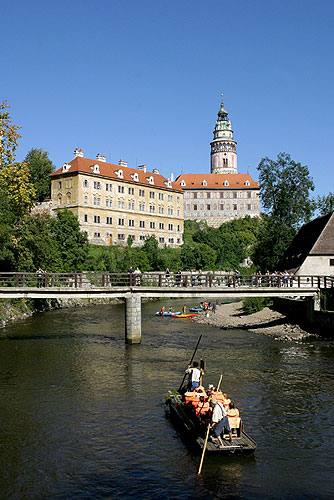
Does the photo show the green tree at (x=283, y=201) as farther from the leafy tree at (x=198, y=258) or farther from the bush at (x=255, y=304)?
the leafy tree at (x=198, y=258)

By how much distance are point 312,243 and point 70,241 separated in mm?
40619

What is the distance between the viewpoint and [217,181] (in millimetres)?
160125

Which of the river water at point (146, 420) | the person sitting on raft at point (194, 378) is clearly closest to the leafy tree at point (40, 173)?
the river water at point (146, 420)

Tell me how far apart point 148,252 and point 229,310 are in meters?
39.8

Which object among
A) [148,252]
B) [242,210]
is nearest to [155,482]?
[148,252]

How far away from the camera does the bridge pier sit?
1479 inches

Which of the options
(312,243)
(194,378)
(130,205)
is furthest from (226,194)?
(194,378)

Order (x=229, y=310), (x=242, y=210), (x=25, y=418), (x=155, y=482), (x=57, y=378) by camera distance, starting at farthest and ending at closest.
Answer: (x=242, y=210) < (x=229, y=310) < (x=57, y=378) < (x=25, y=418) < (x=155, y=482)

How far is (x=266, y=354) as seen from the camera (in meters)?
34.6

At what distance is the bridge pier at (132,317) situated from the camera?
1479 inches

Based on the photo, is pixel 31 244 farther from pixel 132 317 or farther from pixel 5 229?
pixel 132 317

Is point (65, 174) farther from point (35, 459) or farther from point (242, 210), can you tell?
point (35, 459)

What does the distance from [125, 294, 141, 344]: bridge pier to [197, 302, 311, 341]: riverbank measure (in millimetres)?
11392

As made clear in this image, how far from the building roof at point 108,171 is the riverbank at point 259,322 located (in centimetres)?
4716
